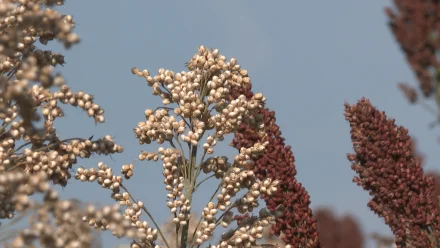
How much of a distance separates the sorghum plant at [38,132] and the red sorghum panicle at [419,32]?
4.28 metres

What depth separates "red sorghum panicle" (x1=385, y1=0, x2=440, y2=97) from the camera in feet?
33.7

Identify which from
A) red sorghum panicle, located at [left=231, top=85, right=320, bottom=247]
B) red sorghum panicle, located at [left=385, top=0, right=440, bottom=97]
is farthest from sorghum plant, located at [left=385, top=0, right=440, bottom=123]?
red sorghum panicle, located at [left=231, top=85, right=320, bottom=247]

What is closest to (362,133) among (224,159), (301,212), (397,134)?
(397,134)

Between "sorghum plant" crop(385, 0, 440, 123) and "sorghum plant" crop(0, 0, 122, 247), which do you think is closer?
"sorghum plant" crop(0, 0, 122, 247)

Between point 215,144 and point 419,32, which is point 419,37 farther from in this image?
point 215,144

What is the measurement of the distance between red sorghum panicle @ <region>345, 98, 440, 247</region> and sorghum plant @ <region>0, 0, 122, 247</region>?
6.20 metres

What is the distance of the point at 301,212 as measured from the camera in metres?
12.8

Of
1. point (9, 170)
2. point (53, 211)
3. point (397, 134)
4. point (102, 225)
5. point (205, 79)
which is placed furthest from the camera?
point (397, 134)

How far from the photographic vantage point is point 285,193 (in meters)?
12.8

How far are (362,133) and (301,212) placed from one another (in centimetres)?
248

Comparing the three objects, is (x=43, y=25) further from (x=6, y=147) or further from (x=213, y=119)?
(x=213, y=119)

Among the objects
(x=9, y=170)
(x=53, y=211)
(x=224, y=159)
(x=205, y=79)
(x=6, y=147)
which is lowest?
(x=53, y=211)

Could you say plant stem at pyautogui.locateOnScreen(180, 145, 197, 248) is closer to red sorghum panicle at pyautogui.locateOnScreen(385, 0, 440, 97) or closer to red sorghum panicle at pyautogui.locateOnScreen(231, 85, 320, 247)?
red sorghum panicle at pyautogui.locateOnScreen(231, 85, 320, 247)

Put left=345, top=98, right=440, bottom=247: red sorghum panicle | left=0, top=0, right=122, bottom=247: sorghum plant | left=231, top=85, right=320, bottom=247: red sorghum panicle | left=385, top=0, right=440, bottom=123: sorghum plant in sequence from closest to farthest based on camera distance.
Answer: left=0, top=0, right=122, bottom=247: sorghum plant → left=385, top=0, right=440, bottom=123: sorghum plant → left=231, top=85, right=320, bottom=247: red sorghum panicle → left=345, top=98, right=440, bottom=247: red sorghum panicle
